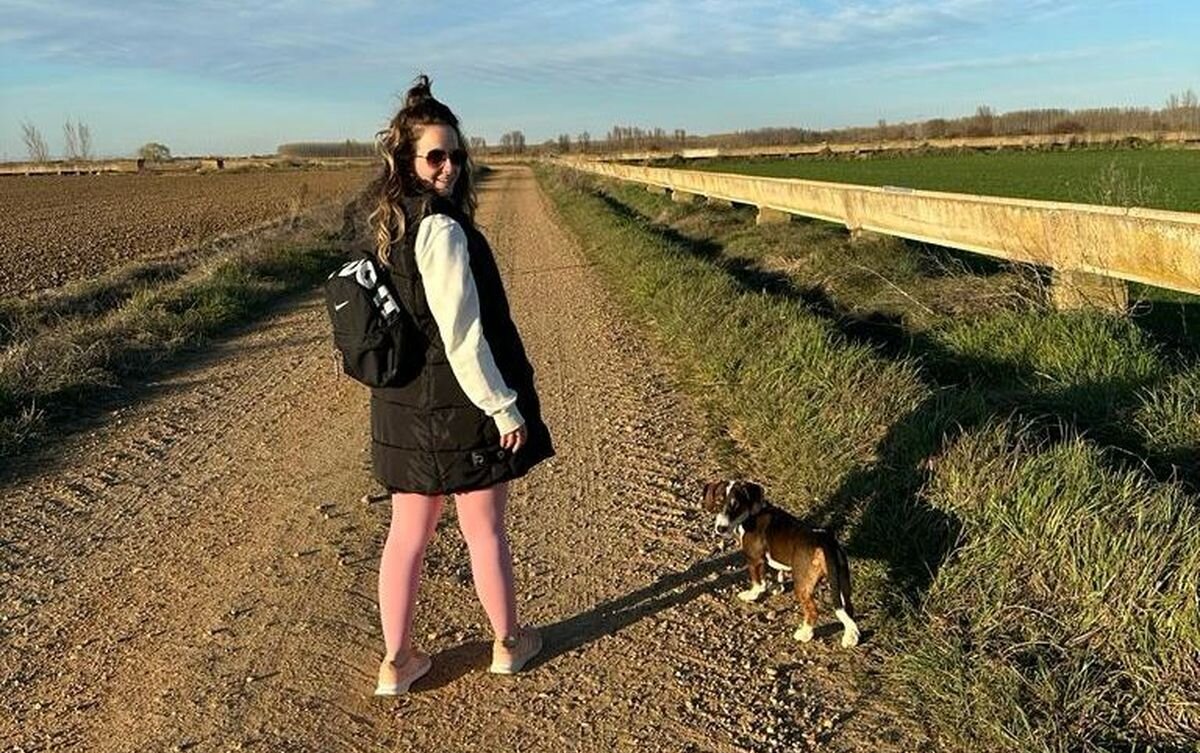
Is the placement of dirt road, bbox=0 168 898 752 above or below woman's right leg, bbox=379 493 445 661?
below

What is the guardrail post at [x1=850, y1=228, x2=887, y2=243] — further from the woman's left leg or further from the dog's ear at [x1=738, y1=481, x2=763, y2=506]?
the woman's left leg

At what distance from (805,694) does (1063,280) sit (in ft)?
15.2

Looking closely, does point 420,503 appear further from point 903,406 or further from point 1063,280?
point 1063,280

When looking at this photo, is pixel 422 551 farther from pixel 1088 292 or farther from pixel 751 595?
pixel 1088 292

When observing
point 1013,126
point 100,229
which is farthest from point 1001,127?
point 100,229

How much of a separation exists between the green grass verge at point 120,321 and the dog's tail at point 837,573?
4.96 metres

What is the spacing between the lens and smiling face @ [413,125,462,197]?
2730mm

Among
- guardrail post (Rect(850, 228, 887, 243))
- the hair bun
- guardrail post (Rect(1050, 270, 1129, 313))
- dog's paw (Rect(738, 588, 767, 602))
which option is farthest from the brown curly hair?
guardrail post (Rect(850, 228, 887, 243))

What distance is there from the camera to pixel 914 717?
9.00 ft

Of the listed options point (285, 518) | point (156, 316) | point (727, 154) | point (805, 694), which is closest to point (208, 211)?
point (156, 316)

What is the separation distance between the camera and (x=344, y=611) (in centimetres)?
359

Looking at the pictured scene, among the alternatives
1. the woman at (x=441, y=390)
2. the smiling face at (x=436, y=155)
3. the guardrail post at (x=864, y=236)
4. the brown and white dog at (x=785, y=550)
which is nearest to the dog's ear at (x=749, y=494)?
the brown and white dog at (x=785, y=550)

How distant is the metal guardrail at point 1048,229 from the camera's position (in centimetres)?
553

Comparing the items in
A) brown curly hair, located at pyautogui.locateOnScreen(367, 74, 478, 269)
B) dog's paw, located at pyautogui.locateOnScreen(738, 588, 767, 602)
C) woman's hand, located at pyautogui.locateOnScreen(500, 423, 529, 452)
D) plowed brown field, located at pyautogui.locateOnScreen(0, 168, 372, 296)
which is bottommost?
plowed brown field, located at pyautogui.locateOnScreen(0, 168, 372, 296)
